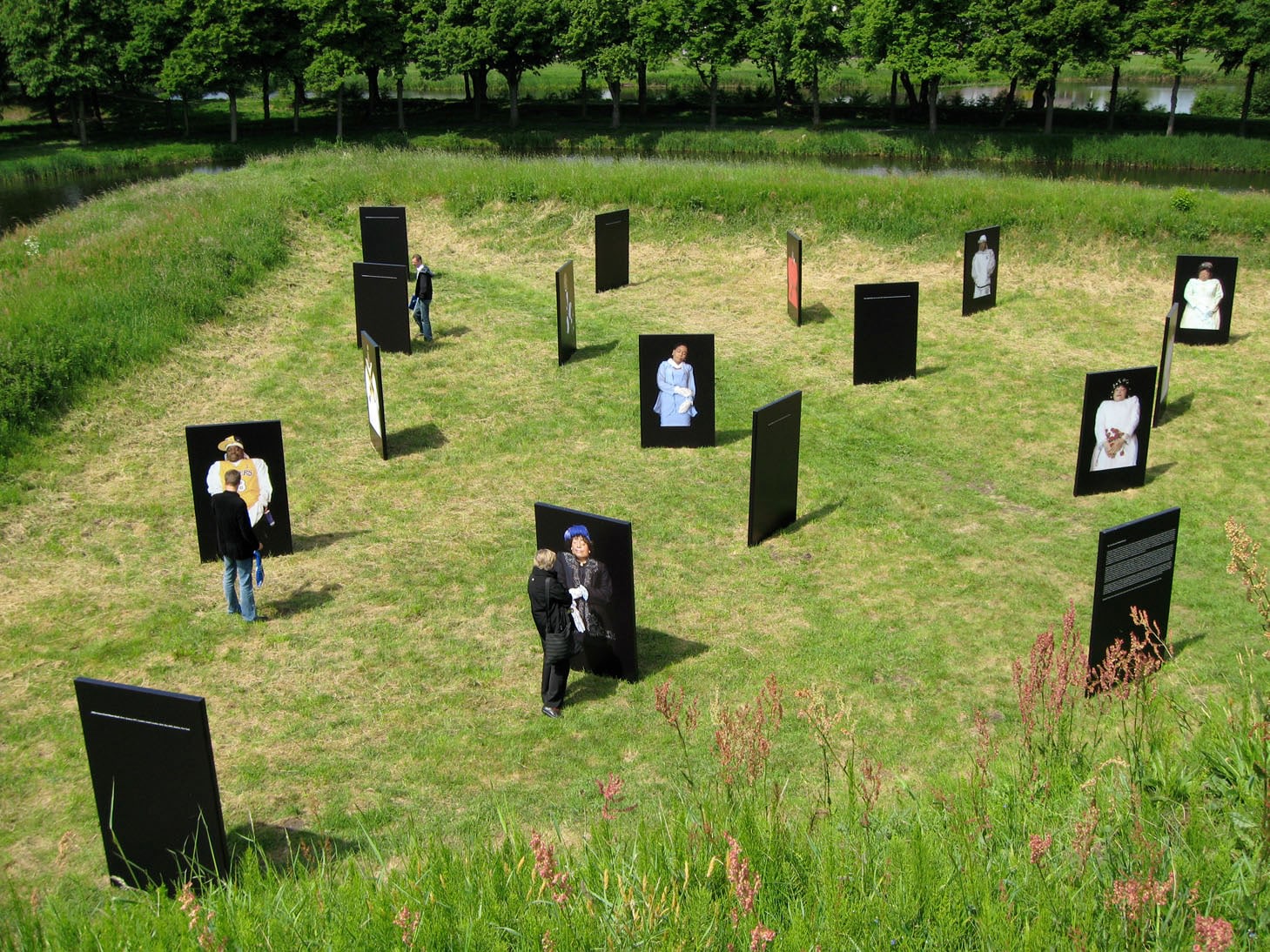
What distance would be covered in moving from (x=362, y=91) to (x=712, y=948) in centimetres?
7326

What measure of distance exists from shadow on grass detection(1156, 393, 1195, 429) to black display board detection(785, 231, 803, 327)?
21.7ft

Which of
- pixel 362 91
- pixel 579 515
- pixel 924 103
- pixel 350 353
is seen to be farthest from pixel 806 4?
pixel 579 515

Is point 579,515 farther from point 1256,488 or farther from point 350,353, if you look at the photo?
point 350,353

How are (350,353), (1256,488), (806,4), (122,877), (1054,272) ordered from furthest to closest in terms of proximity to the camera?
(806,4)
(1054,272)
(350,353)
(1256,488)
(122,877)

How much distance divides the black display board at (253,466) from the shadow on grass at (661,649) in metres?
4.51

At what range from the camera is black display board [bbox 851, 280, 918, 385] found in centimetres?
1811

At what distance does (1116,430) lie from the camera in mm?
14414

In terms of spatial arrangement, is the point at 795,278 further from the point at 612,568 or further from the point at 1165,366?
the point at 612,568

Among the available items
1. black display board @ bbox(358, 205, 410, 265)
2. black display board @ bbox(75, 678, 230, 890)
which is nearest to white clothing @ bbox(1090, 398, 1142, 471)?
black display board @ bbox(75, 678, 230, 890)

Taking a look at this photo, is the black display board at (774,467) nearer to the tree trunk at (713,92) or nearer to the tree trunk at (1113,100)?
the tree trunk at (1113,100)

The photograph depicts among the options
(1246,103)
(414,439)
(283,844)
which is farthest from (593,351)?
(1246,103)

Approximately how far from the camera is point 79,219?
28.2 meters

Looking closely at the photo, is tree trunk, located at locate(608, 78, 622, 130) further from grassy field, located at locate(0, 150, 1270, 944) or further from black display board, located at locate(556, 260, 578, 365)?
black display board, located at locate(556, 260, 578, 365)

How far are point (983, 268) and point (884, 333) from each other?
4.64 meters
